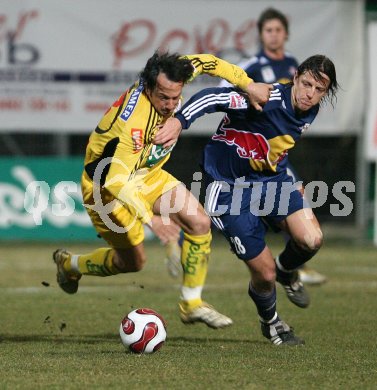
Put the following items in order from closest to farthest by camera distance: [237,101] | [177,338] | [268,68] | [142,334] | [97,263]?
[142,334] → [237,101] → [177,338] → [97,263] → [268,68]

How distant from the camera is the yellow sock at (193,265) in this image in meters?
7.27

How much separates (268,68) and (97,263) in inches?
152

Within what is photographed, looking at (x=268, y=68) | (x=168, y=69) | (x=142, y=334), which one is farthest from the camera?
(x=268, y=68)

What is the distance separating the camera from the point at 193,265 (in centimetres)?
735

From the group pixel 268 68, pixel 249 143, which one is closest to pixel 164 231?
pixel 249 143

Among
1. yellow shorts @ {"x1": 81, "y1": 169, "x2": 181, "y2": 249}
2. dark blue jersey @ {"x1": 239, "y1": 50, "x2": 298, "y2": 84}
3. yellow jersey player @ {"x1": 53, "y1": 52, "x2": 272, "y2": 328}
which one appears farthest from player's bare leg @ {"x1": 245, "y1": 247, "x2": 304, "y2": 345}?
dark blue jersey @ {"x1": 239, "y1": 50, "x2": 298, "y2": 84}

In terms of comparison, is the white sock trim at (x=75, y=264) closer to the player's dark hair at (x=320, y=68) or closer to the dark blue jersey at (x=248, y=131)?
the dark blue jersey at (x=248, y=131)

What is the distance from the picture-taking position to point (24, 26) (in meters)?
15.8

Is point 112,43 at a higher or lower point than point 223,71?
lower

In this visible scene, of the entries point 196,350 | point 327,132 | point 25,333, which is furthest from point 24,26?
point 196,350

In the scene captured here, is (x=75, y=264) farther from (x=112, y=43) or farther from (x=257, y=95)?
(x=112, y=43)

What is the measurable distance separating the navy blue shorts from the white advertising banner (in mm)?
8654

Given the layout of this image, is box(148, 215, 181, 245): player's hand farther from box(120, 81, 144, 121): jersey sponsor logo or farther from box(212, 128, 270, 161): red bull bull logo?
box(212, 128, 270, 161): red bull bull logo

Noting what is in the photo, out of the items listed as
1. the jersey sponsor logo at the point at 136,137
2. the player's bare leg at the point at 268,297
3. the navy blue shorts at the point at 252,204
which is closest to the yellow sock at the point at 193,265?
the navy blue shorts at the point at 252,204
